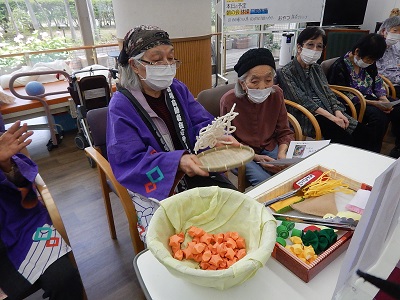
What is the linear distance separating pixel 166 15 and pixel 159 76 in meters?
1.97

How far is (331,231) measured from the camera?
803 mm

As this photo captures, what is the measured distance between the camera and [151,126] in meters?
1.38

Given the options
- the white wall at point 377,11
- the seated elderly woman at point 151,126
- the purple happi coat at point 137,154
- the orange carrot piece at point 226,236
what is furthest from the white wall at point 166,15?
the white wall at point 377,11

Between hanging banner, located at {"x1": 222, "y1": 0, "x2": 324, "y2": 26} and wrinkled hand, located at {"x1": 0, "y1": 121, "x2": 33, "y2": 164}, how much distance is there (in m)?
2.49

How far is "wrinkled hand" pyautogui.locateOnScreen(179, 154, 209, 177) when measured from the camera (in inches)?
43.9

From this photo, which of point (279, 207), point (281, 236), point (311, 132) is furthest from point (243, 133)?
point (281, 236)

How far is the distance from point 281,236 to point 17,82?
4.04m

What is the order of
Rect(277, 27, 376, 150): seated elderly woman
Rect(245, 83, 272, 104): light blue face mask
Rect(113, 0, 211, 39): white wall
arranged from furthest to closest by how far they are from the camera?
1. Rect(113, 0, 211, 39): white wall
2. Rect(277, 27, 376, 150): seated elderly woman
3. Rect(245, 83, 272, 104): light blue face mask

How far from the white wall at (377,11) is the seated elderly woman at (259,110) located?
4600mm

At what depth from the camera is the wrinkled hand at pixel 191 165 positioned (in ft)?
3.66

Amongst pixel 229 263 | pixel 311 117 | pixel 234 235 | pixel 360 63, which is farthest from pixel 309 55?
pixel 229 263

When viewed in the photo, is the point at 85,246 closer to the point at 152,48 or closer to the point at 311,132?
the point at 152,48

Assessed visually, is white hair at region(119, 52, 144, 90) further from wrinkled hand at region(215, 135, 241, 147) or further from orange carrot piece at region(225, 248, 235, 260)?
orange carrot piece at region(225, 248, 235, 260)

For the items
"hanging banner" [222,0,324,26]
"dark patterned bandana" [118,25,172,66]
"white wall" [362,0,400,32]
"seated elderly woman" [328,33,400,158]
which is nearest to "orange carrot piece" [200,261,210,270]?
"dark patterned bandana" [118,25,172,66]
